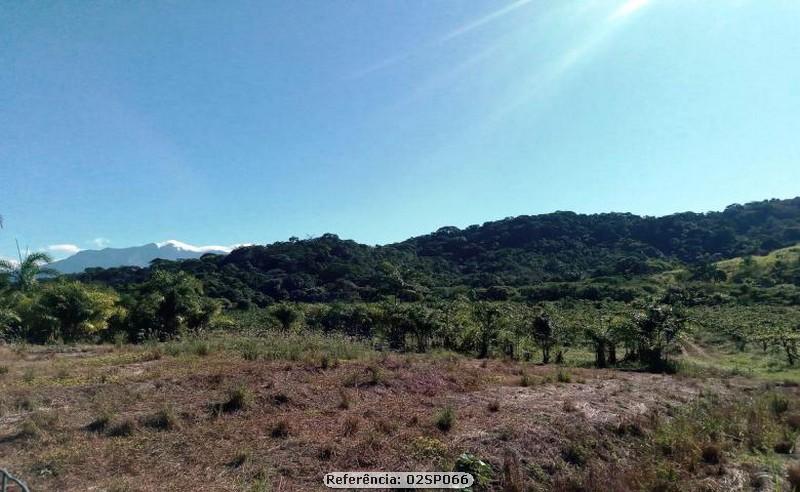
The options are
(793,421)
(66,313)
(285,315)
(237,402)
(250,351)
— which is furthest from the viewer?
(285,315)

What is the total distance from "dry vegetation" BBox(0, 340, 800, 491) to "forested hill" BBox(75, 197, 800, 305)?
167 feet

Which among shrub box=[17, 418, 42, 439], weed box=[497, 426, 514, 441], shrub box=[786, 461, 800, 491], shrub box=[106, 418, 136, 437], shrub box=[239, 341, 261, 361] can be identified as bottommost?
shrub box=[786, 461, 800, 491]

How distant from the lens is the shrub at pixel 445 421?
792 centimetres

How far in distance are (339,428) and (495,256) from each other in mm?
106060

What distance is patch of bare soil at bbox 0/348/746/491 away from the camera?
5.87 meters

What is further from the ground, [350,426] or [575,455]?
[350,426]

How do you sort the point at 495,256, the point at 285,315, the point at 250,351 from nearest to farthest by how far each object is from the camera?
the point at 250,351, the point at 285,315, the point at 495,256

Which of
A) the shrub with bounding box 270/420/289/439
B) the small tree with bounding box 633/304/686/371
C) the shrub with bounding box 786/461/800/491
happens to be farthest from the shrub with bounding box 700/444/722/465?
the small tree with bounding box 633/304/686/371

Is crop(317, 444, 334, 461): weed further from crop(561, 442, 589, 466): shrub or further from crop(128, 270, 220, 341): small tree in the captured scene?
crop(128, 270, 220, 341): small tree

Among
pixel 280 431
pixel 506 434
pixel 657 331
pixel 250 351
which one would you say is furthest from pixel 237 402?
pixel 657 331

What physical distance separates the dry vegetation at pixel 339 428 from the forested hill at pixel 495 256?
5079cm

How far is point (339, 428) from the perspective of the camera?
7.64 m

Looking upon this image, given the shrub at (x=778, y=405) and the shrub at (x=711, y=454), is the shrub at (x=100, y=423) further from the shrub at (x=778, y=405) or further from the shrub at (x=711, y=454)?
the shrub at (x=778, y=405)

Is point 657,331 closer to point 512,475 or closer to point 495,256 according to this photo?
point 512,475
